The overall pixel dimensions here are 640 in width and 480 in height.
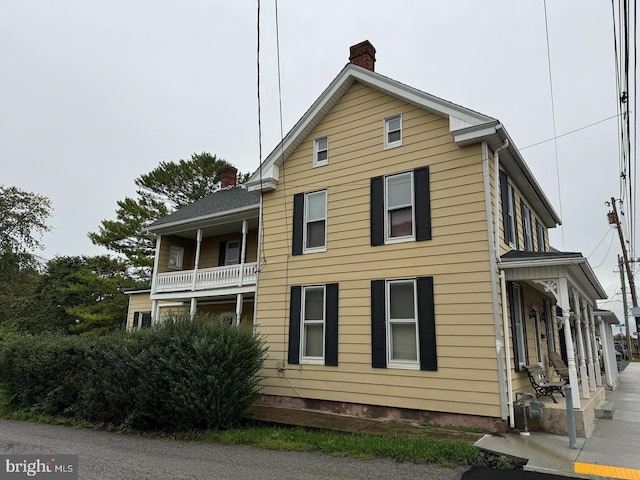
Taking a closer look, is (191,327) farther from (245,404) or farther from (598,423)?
(598,423)

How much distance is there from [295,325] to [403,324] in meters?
2.88

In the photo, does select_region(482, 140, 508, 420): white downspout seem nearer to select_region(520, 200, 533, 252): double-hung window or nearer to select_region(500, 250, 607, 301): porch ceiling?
select_region(500, 250, 607, 301): porch ceiling

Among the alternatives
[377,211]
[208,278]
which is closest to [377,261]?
[377,211]

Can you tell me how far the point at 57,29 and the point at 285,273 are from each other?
8.95 meters

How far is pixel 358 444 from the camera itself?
6445 mm

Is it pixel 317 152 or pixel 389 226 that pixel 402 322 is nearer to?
pixel 389 226

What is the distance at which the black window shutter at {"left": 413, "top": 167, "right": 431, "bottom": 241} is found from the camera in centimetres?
885

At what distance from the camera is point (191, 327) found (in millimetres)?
8609

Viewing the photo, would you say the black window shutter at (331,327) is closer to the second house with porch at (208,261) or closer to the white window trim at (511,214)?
the second house with porch at (208,261)

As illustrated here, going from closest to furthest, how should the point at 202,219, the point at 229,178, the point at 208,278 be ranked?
the point at 208,278
the point at 202,219
the point at 229,178

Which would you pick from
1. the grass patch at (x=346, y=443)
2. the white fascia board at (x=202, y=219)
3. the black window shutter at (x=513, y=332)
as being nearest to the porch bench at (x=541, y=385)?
the black window shutter at (x=513, y=332)

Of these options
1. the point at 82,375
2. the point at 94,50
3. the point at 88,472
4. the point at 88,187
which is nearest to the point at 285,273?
the point at 82,375

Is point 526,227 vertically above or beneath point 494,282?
above

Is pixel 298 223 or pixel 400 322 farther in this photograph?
pixel 298 223
